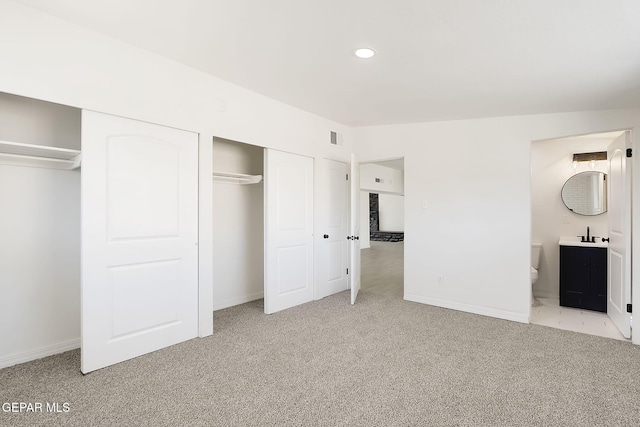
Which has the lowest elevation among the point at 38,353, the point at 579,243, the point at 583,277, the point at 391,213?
the point at 38,353

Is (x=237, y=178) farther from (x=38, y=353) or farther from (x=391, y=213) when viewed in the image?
(x=391, y=213)

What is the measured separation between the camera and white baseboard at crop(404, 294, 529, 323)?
3846 millimetres

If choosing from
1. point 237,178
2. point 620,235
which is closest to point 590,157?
point 620,235

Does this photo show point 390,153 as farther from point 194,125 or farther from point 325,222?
point 194,125

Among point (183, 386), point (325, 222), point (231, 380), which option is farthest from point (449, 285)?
point (183, 386)

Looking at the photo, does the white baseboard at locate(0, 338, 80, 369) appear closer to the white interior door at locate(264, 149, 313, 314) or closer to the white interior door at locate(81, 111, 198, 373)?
the white interior door at locate(81, 111, 198, 373)

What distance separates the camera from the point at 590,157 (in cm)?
460

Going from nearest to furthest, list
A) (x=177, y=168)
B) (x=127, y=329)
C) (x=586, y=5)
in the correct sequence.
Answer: (x=586, y=5) < (x=127, y=329) < (x=177, y=168)

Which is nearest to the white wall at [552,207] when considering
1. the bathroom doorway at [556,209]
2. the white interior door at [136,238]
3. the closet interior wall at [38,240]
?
the bathroom doorway at [556,209]

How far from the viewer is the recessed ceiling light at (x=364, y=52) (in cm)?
254

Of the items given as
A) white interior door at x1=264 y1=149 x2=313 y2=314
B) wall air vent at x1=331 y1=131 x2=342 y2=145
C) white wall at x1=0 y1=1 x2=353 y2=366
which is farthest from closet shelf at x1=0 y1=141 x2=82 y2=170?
wall air vent at x1=331 y1=131 x2=342 y2=145

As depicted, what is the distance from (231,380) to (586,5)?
3246 millimetres

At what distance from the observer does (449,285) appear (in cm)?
435

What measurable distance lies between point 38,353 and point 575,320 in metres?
5.38
